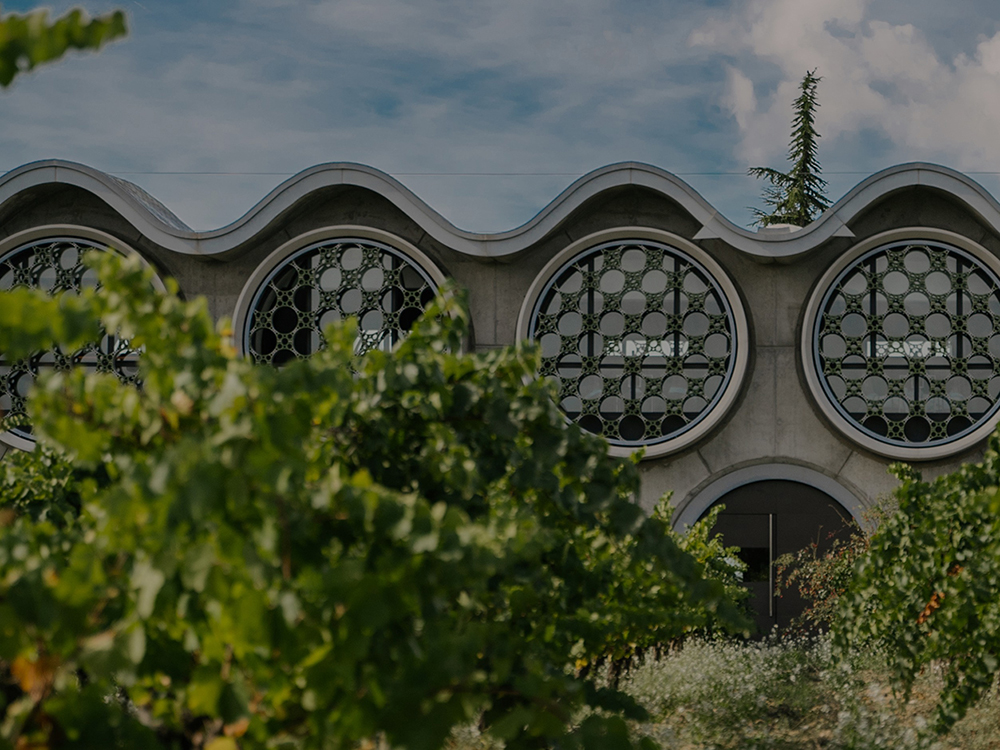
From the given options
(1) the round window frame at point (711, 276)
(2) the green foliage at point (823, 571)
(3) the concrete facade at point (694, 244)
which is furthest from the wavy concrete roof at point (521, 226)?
(2) the green foliage at point (823, 571)

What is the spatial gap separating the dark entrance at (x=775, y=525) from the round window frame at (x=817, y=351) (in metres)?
1.09

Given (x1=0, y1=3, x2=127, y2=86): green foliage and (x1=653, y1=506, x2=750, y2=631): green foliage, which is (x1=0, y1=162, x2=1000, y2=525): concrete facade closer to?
(x1=653, y1=506, x2=750, y2=631): green foliage

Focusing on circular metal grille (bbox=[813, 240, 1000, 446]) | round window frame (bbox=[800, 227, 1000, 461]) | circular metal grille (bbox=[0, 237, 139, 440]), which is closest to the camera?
round window frame (bbox=[800, 227, 1000, 461])

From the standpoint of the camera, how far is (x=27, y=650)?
1837mm

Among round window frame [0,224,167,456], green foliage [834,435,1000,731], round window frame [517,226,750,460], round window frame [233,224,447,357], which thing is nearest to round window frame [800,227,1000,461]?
round window frame [517,226,750,460]

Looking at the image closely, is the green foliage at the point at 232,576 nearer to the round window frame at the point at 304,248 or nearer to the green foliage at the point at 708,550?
the green foliage at the point at 708,550

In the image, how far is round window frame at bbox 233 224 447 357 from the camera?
14039 mm

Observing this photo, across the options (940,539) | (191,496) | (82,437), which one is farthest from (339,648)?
(940,539)

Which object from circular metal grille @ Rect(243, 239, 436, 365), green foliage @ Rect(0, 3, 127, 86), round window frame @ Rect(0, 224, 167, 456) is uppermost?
round window frame @ Rect(0, 224, 167, 456)

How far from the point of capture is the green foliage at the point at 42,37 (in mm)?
1650

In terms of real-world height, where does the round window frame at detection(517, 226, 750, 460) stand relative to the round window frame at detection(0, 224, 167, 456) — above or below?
below

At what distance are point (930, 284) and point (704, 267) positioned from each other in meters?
3.42

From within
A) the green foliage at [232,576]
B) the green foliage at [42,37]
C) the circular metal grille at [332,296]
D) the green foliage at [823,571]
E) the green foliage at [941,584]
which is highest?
the circular metal grille at [332,296]

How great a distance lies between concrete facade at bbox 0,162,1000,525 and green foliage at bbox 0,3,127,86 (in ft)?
40.2
